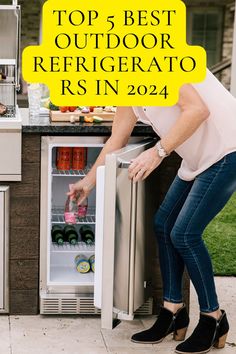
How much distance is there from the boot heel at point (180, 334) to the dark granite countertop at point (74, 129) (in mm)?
985

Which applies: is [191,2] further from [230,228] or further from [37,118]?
[37,118]

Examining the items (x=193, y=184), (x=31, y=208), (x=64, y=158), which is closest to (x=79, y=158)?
(x=64, y=158)

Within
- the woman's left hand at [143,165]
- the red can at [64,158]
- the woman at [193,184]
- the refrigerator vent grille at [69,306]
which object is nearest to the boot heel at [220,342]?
the woman at [193,184]

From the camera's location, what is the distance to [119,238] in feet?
11.9

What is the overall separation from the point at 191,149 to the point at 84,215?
1.02 metres

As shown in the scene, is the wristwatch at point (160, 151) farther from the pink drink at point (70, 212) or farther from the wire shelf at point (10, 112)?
the wire shelf at point (10, 112)

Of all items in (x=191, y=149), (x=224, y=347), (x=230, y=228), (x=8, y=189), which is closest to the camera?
(x=191, y=149)

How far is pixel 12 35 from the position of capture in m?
4.67

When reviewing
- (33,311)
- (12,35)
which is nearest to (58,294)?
(33,311)

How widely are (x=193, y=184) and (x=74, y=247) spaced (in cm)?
113


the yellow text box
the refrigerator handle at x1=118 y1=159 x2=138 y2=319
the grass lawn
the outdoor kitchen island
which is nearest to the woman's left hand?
the refrigerator handle at x1=118 y1=159 x2=138 y2=319

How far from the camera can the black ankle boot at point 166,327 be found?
3.84 meters

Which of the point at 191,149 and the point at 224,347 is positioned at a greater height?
the point at 191,149

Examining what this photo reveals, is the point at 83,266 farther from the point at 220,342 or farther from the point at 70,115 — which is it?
the point at 220,342
